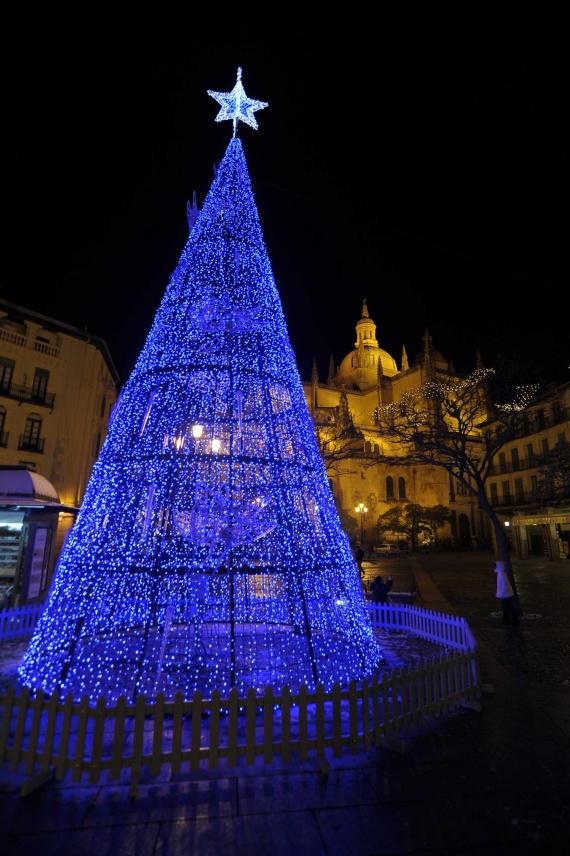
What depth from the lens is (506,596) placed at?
35.0 feet

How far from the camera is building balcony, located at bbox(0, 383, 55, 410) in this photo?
2059 centimetres

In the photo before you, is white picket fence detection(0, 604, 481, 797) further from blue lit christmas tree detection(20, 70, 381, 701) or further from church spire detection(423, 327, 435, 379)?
church spire detection(423, 327, 435, 379)

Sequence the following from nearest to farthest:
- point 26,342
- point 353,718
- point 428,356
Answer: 1. point 353,718
2. point 26,342
3. point 428,356

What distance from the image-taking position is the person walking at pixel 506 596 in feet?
34.6

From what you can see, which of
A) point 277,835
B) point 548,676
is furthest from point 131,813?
point 548,676

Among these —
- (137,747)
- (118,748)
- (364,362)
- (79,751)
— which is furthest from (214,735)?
(364,362)

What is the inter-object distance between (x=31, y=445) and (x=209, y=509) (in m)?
18.2

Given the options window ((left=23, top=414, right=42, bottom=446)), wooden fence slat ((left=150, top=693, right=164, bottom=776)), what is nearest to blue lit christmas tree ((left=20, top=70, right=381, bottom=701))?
wooden fence slat ((left=150, top=693, right=164, bottom=776))

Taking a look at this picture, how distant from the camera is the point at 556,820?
3498 mm

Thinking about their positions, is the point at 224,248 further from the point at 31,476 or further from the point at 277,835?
the point at 31,476

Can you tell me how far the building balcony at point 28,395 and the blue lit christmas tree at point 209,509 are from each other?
Result: 16.2 m

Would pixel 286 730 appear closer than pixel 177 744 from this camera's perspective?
No

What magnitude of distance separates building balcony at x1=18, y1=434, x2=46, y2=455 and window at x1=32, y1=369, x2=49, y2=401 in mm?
1961

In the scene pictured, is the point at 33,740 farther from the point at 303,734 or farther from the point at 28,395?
the point at 28,395
